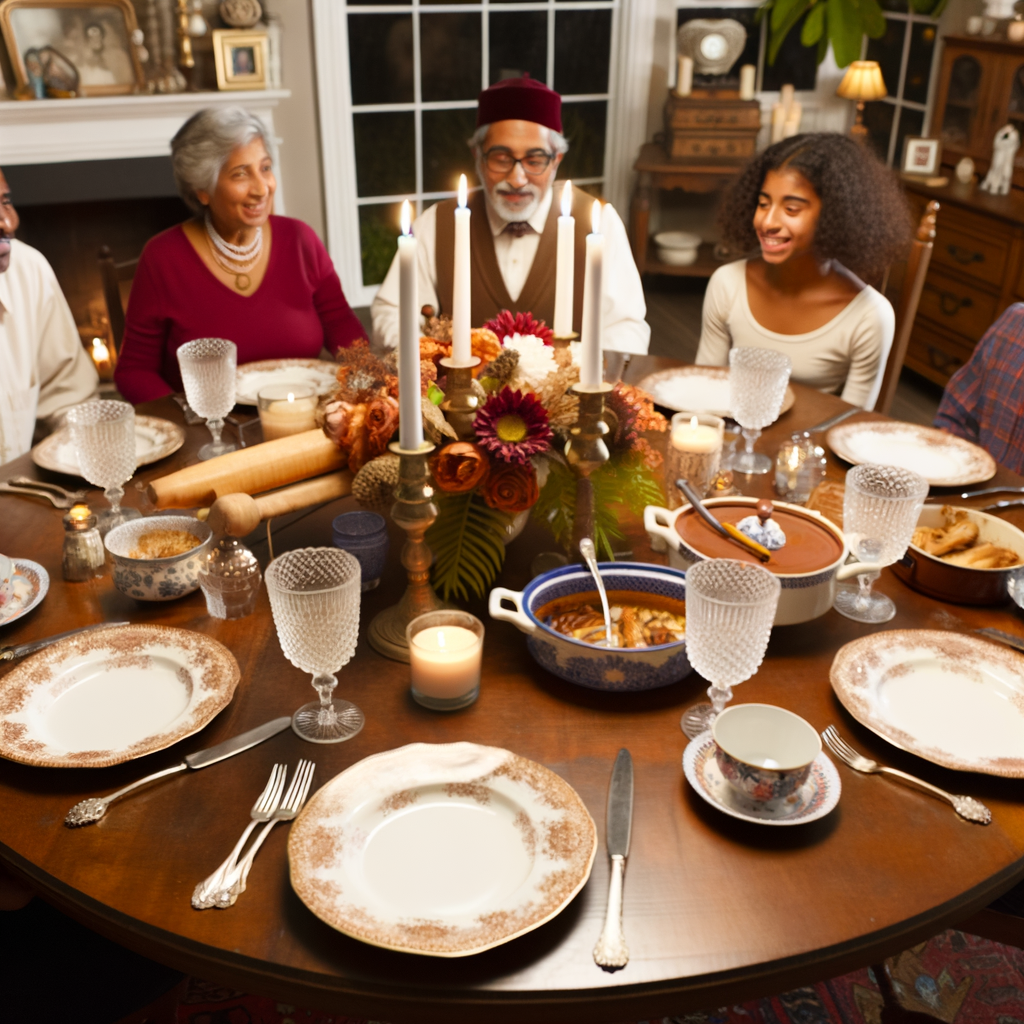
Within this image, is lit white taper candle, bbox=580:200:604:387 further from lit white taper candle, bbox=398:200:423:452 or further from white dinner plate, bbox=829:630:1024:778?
white dinner plate, bbox=829:630:1024:778

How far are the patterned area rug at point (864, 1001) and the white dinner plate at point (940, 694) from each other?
731 millimetres

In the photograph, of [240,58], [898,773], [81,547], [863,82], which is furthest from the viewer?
[863,82]

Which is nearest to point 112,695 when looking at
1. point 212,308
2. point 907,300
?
point 212,308

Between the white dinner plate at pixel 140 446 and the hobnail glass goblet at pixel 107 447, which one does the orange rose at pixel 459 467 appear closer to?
the hobnail glass goblet at pixel 107 447

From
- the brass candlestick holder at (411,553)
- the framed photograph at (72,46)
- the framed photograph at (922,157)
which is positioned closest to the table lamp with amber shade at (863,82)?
the framed photograph at (922,157)

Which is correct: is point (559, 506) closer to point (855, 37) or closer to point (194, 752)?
point (194, 752)

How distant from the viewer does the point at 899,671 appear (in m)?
1.18

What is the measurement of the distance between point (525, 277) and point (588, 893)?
206cm

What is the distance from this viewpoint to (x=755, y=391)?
5.41 ft

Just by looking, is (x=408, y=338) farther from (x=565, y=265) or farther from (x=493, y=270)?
(x=493, y=270)

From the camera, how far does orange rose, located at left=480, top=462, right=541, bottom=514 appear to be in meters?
1.19

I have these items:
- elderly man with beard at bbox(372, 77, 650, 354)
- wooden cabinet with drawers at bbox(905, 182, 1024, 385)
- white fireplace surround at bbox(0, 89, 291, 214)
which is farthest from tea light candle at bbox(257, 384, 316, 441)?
wooden cabinet with drawers at bbox(905, 182, 1024, 385)

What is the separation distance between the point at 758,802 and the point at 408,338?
1.84ft

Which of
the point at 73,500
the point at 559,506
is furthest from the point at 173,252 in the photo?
the point at 559,506
